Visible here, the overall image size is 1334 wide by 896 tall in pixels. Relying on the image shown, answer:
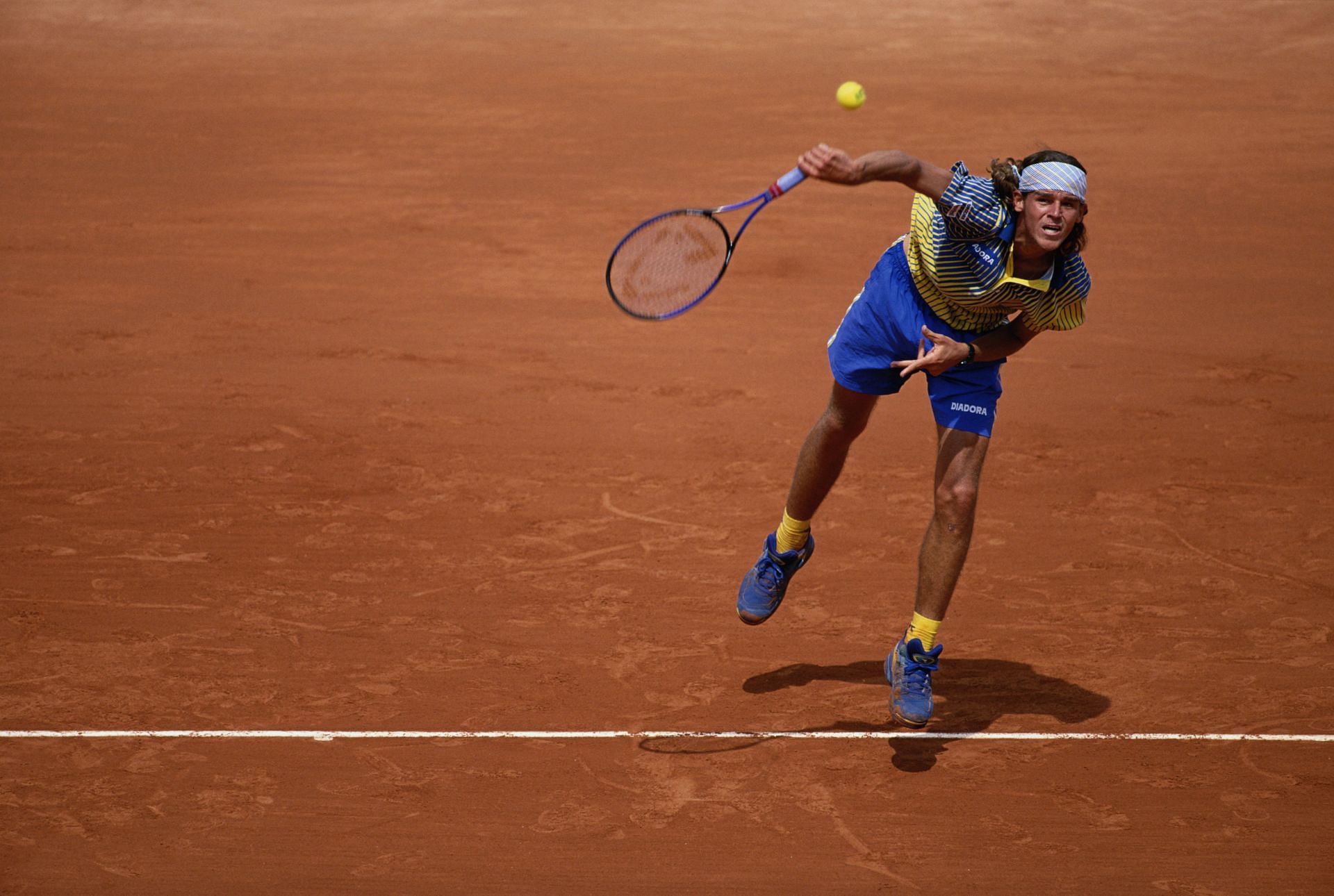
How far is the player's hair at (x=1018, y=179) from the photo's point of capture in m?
4.61

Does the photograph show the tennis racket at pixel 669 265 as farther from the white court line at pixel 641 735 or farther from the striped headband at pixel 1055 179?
the white court line at pixel 641 735

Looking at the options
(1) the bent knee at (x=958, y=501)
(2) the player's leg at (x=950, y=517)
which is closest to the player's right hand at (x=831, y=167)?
(2) the player's leg at (x=950, y=517)

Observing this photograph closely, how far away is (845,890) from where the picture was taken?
13.8 ft

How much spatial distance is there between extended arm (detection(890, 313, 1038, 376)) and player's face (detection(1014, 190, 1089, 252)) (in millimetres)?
350

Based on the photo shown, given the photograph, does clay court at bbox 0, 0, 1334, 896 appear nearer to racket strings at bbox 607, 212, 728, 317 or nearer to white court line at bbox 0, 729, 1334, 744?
white court line at bbox 0, 729, 1334, 744

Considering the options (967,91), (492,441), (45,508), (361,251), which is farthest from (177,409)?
(967,91)

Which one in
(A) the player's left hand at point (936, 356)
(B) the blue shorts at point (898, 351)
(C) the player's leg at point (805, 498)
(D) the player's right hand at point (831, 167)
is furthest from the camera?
(C) the player's leg at point (805, 498)

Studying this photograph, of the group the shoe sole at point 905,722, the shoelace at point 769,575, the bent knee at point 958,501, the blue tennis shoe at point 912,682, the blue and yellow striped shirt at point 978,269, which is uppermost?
the blue and yellow striped shirt at point 978,269

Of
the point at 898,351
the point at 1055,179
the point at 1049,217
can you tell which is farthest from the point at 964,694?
the point at 1055,179

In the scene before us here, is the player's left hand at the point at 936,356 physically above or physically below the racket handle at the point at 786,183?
below

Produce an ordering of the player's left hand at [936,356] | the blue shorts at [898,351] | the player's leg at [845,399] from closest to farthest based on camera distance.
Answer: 1. the player's left hand at [936,356]
2. the blue shorts at [898,351]
3. the player's leg at [845,399]

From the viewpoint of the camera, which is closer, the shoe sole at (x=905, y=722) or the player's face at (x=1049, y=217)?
the player's face at (x=1049, y=217)

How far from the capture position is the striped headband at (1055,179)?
4.51m

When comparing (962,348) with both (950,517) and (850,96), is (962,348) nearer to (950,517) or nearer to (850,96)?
(950,517)
